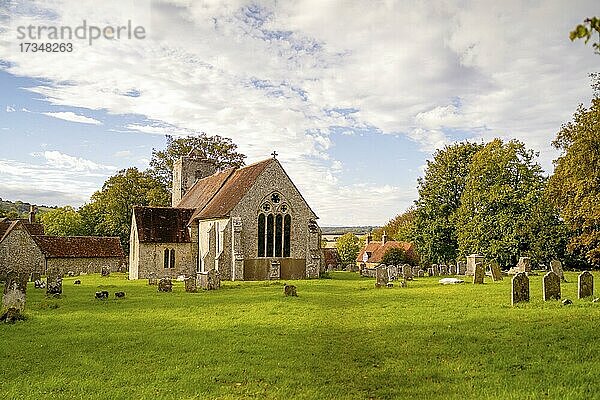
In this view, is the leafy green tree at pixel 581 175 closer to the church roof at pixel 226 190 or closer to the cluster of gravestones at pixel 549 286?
the cluster of gravestones at pixel 549 286

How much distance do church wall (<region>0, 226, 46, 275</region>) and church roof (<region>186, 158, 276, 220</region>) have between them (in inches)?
520

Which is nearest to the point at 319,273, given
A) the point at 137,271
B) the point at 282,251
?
the point at 282,251

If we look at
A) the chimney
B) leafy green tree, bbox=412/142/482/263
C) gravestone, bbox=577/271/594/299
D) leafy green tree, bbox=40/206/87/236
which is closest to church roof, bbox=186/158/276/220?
leafy green tree, bbox=412/142/482/263

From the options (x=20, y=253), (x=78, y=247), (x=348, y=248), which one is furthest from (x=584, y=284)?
(x=348, y=248)

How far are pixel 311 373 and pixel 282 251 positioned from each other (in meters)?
26.3

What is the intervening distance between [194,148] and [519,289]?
143 ft

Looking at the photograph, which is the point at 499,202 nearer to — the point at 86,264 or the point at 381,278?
the point at 381,278

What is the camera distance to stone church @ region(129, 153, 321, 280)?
115 feet

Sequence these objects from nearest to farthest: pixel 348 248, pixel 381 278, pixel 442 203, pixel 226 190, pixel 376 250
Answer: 1. pixel 381 278
2. pixel 226 190
3. pixel 442 203
4. pixel 376 250
5. pixel 348 248

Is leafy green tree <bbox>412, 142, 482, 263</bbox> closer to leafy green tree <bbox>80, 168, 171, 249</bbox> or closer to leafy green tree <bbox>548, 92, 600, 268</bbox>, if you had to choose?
leafy green tree <bbox>548, 92, 600, 268</bbox>

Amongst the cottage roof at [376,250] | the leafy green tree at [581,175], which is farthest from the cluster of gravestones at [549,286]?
the cottage roof at [376,250]

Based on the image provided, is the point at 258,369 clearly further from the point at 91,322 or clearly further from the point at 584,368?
the point at 91,322

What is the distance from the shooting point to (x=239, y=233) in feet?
113

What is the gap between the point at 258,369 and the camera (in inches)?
393
